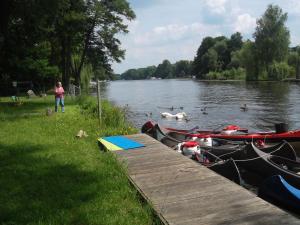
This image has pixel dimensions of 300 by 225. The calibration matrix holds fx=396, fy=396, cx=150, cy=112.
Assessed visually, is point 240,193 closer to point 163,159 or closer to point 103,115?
point 163,159

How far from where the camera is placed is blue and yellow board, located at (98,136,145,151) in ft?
32.4

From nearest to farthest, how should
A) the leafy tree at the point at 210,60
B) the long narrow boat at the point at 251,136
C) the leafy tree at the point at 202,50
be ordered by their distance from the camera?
1. the long narrow boat at the point at 251,136
2. the leafy tree at the point at 210,60
3. the leafy tree at the point at 202,50

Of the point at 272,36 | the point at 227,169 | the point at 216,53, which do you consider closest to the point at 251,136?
the point at 227,169

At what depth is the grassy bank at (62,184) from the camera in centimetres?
531

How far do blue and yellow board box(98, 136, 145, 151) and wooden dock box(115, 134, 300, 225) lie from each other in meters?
1.26

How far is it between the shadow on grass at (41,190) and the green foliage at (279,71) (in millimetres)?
68404

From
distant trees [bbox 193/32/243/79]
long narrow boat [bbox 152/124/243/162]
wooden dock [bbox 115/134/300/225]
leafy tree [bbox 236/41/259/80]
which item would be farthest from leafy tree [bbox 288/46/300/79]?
wooden dock [bbox 115/134/300/225]

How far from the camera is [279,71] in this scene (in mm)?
71750

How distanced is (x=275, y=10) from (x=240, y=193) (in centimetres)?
7082

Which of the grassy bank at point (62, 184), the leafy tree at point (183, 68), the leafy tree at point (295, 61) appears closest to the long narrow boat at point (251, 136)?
the grassy bank at point (62, 184)

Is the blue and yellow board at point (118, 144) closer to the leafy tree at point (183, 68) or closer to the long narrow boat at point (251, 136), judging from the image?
the long narrow boat at point (251, 136)

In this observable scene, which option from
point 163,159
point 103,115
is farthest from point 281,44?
point 163,159

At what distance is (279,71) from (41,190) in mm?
70553

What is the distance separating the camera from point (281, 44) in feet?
233
